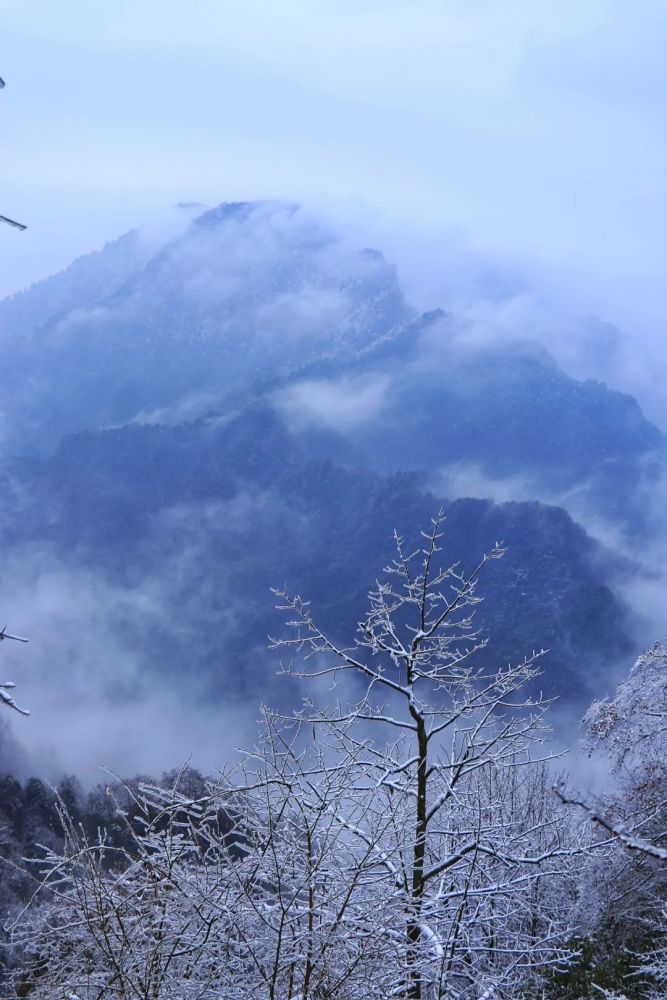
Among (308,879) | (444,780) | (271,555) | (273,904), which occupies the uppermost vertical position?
(271,555)

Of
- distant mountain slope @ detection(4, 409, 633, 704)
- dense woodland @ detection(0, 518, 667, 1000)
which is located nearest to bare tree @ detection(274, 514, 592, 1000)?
dense woodland @ detection(0, 518, 667, 1000)

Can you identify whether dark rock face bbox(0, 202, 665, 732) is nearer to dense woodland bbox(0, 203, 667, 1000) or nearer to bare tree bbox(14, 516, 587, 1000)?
dense woodland bbox(0, 203, 667, 1000)

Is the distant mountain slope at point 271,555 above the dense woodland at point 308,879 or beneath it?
above

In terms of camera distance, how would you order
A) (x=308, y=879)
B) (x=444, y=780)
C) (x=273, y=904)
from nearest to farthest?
1. (x=308, y=879)
2. (x=273, y=904)
3. (x=444, y=780)

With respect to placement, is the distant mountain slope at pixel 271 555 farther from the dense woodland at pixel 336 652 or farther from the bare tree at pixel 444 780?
the bare tree at pixel 444 780

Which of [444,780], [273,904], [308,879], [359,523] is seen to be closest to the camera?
[308,879]

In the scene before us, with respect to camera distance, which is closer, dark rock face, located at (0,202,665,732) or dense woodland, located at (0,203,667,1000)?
dense woodland, located at (0,203,667,1000)

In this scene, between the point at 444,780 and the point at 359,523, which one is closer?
the point at 444,780

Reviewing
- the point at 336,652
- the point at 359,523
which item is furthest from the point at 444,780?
the point at 359,523

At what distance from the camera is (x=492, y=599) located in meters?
146

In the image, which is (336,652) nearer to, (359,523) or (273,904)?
(273,904)

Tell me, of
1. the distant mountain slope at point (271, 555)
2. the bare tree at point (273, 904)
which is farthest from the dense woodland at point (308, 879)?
the distant mountain slope at point (271, 555)

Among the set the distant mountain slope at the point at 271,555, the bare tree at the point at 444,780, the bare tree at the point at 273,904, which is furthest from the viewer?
the distant mountain slope at the point at 271,555

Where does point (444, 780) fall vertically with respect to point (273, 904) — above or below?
above
